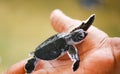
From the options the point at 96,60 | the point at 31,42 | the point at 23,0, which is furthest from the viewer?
the point at 23,0

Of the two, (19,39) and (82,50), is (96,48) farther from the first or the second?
(19,39)

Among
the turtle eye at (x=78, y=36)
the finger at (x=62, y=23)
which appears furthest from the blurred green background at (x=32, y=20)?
the turtle eye at (x=78, y=36)

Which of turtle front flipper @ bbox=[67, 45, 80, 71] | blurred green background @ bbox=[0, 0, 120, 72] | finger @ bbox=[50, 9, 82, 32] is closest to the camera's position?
turtle front flipper @ bbox=[67, 45, 80, 71]

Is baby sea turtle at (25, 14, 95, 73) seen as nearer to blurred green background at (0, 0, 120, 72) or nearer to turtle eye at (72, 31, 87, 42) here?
turtle eye at (72, 31, 87, 42)

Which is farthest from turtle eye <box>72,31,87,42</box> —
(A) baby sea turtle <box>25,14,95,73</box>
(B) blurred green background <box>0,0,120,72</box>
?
(B) blurred green background <box>0,0,120,72</box>

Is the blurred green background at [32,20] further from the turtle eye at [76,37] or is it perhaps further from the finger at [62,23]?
the turtle eye at [76,37]

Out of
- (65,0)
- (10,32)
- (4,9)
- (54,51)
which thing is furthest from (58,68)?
(65,0)
